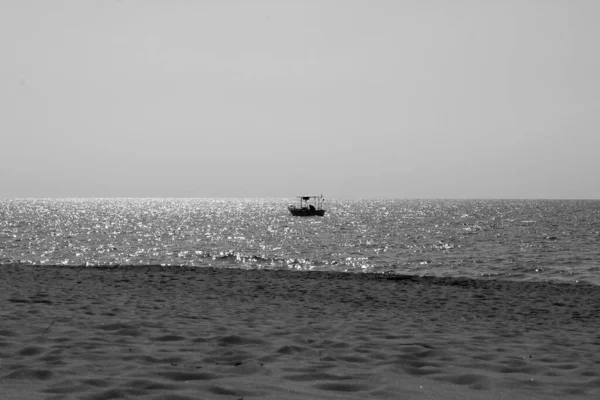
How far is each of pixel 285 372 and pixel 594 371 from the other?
15.3ft

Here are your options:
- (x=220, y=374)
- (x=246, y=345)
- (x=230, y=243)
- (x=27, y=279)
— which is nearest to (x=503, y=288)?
(x=246, y=345)

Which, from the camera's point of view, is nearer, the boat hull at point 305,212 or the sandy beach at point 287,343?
the sandy beach at point 287,343

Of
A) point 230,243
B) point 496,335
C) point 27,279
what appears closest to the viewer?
point 496,335

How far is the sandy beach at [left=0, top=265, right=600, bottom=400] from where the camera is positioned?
654 cm

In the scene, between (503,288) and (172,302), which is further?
(503,288)

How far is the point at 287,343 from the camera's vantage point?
9117 mm

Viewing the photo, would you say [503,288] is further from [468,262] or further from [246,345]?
[468,262]

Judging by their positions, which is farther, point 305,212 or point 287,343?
point 305,212

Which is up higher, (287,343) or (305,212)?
(287,343)

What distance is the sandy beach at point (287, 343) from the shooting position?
654cm

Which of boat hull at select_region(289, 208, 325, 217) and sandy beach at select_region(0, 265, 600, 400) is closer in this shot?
sandy beach at select_region(0, 265, 600, 400)

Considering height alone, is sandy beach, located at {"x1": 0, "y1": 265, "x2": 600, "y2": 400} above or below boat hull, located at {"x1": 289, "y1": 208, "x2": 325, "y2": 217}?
above

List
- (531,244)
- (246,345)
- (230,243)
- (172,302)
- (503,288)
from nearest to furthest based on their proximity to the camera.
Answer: (246,345) < (172,302) < (503,288) < (531,244) < (230,243)

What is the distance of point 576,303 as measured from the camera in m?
16.6
